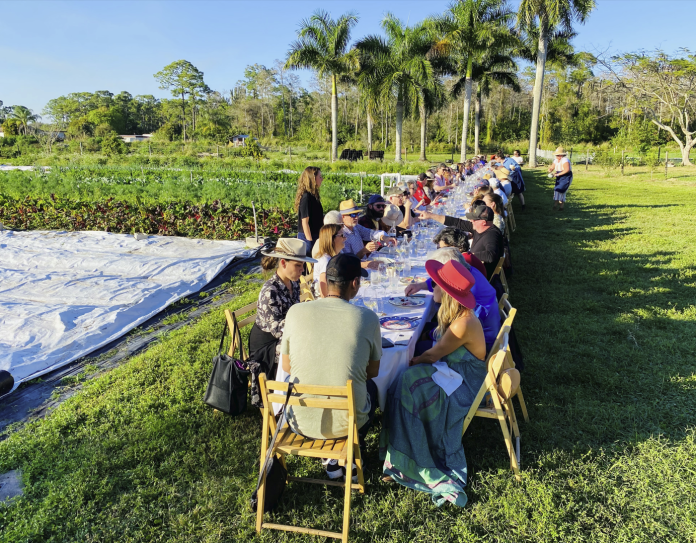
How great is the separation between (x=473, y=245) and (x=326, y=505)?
339 cm

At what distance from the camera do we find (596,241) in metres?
9.55

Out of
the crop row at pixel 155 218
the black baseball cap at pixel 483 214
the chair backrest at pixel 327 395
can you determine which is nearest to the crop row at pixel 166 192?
the crop row at pixel 155 218

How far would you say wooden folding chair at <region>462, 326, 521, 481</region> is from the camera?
279 cm

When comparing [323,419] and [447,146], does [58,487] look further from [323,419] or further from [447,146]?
[447,146]

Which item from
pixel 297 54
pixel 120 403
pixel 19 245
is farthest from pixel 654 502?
pixel 297 54

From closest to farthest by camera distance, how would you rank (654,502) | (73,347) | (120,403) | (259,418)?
(654,502)
(259,418)
(120,403)
(73,347)

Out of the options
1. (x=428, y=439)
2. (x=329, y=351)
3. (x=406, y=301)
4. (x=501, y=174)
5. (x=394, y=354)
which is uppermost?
(x=501, y=174)

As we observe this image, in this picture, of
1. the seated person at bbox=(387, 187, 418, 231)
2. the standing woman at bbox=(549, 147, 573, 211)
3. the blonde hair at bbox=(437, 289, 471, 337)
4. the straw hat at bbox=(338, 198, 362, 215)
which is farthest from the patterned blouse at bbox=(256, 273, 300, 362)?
the standing woman at bbox=(549, 147, 573, 211)

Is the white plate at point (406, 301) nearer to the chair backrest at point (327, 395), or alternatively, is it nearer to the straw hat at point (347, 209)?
the chair backrest at point (327, 395)

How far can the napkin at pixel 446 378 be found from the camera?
112 inches

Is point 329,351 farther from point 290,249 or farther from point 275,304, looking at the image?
point 290,249

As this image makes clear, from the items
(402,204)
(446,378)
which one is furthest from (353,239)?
(446,378)

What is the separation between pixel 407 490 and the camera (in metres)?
2.89

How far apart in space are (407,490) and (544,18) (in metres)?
32.2
